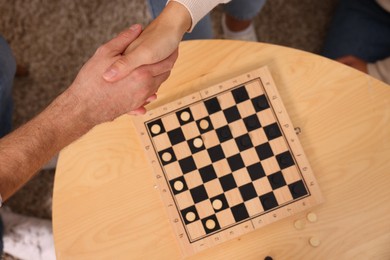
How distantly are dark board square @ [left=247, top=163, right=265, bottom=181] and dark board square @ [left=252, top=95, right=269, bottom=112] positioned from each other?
15cm

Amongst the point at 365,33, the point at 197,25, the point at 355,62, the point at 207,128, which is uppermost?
the point at 197,25

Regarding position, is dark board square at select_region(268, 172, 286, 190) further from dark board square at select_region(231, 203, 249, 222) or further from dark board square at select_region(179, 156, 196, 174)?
dark board square at select_region(179, 156, 196, 174)

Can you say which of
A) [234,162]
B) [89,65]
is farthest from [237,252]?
[89,65]

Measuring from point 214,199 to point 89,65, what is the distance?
0.49 meters

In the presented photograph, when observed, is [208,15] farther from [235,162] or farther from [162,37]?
[235,162]

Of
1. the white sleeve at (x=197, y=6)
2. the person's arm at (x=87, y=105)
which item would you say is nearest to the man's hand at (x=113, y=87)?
the person's arm at (x=87, y=105)

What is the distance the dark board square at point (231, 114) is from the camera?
1116 mm

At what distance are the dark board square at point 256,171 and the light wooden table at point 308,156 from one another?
14cm

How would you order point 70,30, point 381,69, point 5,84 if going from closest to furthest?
1. point 5,84
2. point 381,69
3. point 70,30

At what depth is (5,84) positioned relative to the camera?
132 centimetres

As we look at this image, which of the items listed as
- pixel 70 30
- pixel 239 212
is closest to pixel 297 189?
pixel 239 212

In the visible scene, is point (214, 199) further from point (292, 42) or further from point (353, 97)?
point (292, 42)

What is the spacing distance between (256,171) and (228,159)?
81 mm

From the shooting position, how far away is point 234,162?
1104mm
